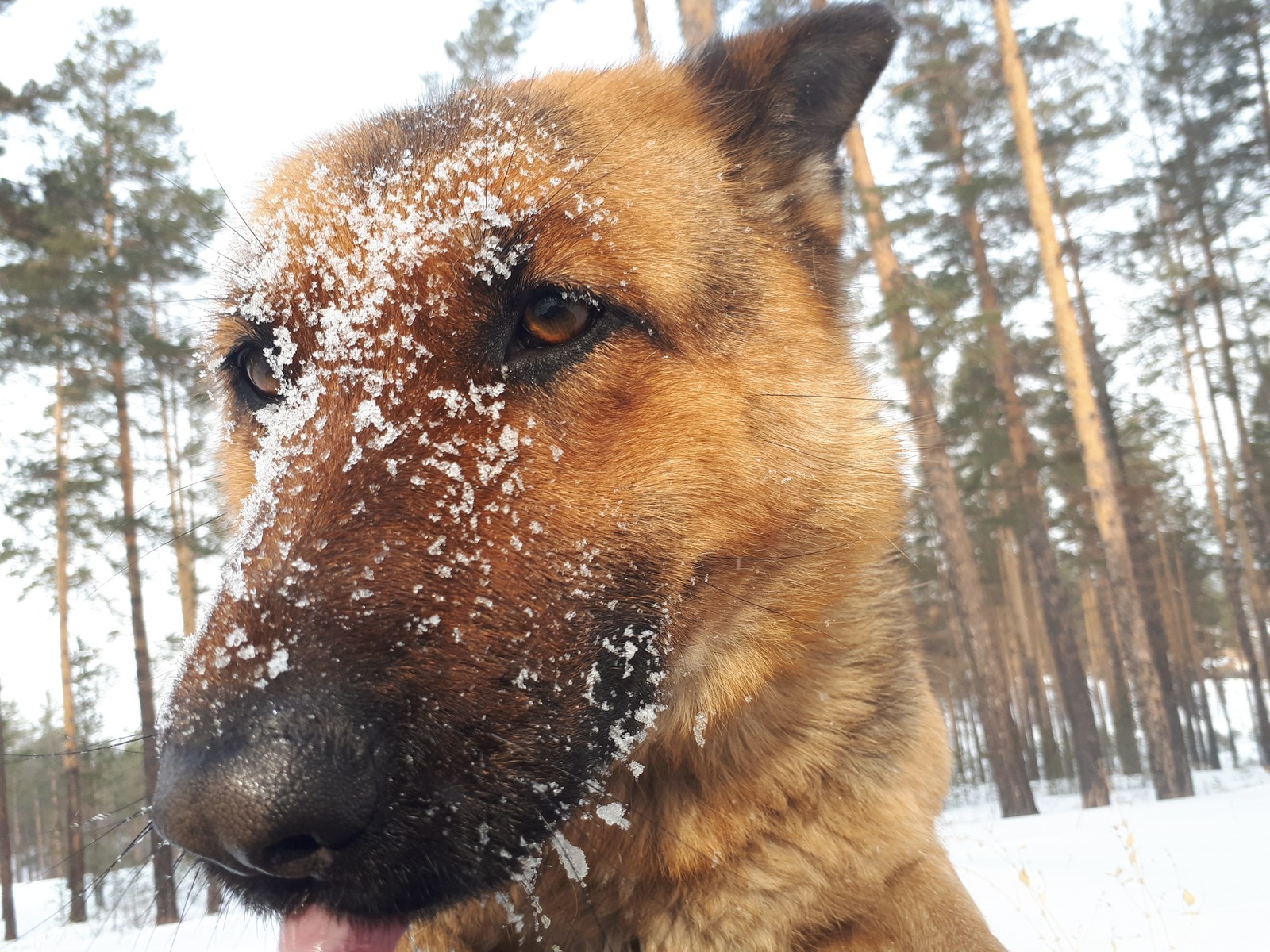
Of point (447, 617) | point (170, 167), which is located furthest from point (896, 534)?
point (170, 167)

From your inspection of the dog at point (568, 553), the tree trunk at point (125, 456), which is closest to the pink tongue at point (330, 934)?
the dog at point (568, 553)

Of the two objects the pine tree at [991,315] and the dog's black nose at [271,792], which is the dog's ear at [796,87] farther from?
the pine tree at [991,315]

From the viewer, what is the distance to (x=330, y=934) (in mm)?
1489

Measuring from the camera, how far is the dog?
4.46 ft

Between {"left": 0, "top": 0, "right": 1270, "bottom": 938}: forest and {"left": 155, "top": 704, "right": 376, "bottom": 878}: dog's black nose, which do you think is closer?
{"left": 155, "top": 704, "right": 376, "bottom": 878}: dog's black nose

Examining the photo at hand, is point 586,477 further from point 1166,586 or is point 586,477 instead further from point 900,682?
point 1166,586

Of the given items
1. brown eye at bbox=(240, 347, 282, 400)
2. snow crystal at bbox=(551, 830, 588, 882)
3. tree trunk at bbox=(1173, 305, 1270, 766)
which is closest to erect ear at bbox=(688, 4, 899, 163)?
brown eye at bbox=(240, 347, 282, 400)

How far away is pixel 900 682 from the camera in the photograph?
99.0 inches

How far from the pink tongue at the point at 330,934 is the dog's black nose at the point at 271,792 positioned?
238 mm

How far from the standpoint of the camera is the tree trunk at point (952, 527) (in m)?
12.3

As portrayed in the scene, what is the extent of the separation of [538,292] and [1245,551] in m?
33.9

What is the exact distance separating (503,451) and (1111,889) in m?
5.47

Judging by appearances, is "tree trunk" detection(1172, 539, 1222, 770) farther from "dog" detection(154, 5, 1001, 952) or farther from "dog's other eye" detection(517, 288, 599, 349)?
"dog's other eye" detection(517, 288, 599, 349)

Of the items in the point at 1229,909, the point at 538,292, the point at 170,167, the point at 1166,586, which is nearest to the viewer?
the point at 538,292
